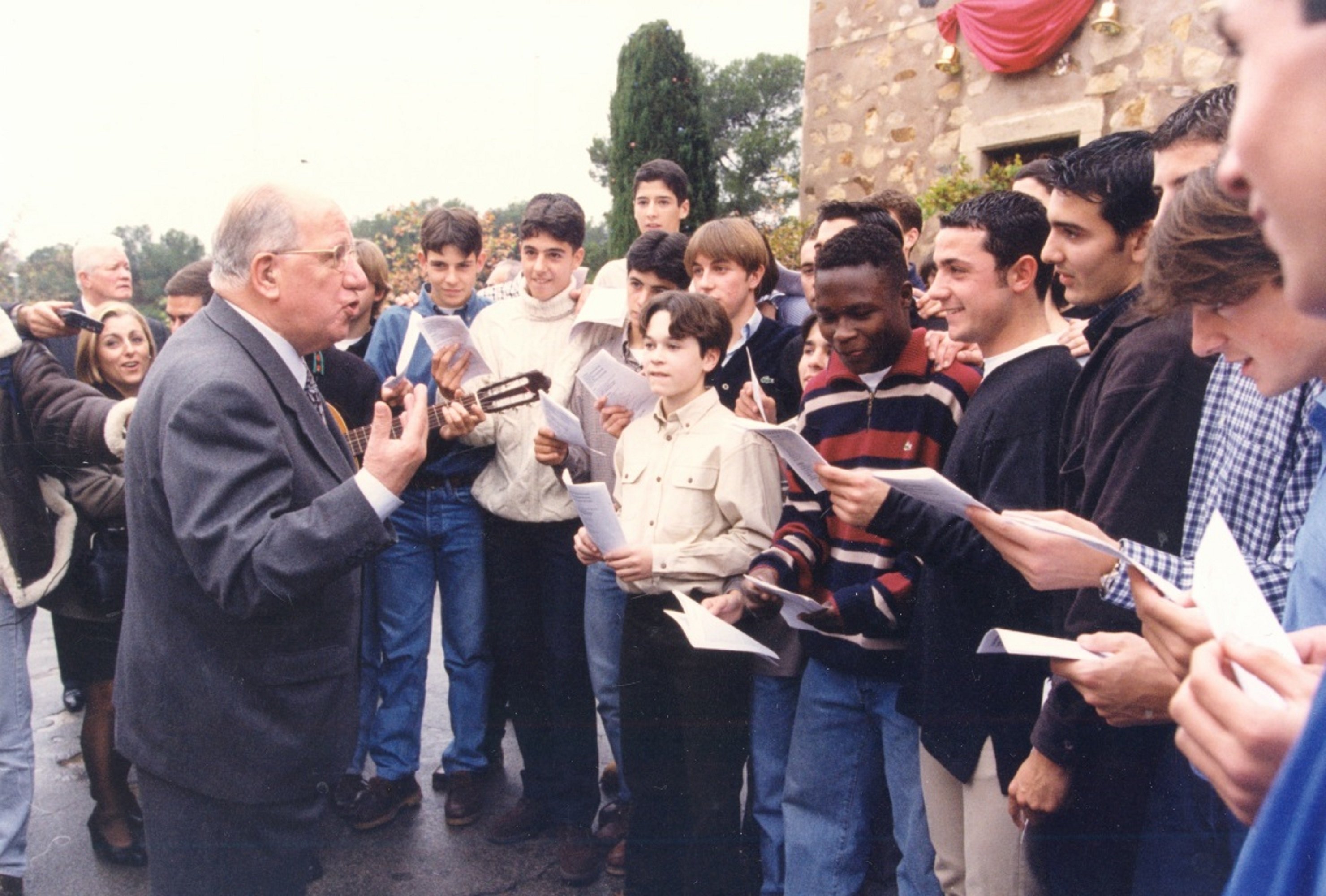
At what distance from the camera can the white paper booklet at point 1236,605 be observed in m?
0.99

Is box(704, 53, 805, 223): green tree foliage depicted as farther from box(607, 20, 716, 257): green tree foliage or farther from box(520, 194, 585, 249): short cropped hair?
box(520, 194, 585, 249): short cropped hair

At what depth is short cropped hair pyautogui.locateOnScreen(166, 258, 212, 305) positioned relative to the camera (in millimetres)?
4621

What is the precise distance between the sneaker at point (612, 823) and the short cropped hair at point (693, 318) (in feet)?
6.04

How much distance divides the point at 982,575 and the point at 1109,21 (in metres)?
6.86

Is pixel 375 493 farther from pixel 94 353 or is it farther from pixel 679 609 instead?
pixel 94 353

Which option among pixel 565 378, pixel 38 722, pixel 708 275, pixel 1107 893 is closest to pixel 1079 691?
pixel 1107 893

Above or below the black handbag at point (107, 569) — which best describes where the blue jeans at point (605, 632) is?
below

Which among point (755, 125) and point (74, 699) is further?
point (755, 125)

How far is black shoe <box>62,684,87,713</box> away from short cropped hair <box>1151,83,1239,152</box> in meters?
5.51

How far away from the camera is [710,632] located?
8.39ft

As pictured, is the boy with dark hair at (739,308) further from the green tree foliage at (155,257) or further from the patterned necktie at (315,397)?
the green tree foliage at (155,257)

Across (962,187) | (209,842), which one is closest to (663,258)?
(209,842)

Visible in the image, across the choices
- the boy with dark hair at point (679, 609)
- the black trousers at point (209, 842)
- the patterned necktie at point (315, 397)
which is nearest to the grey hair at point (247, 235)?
the patterned necktie at point (315, 397)

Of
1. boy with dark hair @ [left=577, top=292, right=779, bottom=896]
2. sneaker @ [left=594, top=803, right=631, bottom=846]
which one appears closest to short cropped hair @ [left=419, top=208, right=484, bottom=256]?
boy with dark hair @ [left=577, top=292, right=779, bottom=896]
